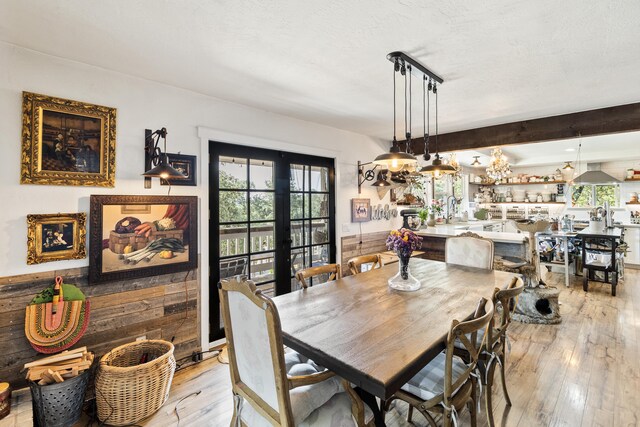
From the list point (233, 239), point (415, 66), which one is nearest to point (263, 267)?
point (233, 239)

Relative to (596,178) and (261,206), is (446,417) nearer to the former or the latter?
(261,206)

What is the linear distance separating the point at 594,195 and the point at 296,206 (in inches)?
303

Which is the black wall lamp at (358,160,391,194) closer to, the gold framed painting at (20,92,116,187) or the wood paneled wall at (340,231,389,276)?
the wood paneled wall at (340,231,389,276)

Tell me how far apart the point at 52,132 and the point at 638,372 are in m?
4.91

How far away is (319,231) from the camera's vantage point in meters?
3.79

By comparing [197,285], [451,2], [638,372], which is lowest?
[638,372]

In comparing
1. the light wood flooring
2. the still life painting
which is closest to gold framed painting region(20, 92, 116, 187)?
the still life painting

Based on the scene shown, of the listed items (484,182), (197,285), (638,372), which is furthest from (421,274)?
(484,182)

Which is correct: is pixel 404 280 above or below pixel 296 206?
below

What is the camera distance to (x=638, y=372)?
93.4 inches

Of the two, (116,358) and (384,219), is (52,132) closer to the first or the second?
(116,358)

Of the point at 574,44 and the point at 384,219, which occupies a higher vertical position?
the point at 574,44

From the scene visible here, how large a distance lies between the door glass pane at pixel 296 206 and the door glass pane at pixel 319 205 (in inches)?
8.1

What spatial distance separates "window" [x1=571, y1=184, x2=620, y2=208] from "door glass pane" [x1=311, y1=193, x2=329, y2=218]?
712 cm
